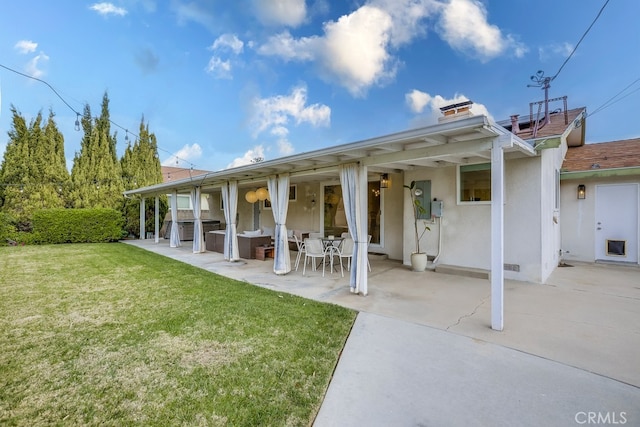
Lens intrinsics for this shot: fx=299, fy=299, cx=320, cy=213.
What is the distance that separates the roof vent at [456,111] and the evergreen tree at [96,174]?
15.5 m

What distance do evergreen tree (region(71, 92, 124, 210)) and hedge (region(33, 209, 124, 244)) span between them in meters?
1.62

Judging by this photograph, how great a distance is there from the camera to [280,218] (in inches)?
281

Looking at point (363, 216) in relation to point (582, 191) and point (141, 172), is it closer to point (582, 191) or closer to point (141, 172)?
point (582, 191)

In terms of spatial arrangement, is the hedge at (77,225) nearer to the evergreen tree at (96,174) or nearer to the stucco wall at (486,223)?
the evergreen tree at (96,174)

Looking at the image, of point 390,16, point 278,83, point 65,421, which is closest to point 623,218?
point 390,16

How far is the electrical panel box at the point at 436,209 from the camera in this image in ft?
22.4

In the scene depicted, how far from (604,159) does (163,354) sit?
10.9 metres

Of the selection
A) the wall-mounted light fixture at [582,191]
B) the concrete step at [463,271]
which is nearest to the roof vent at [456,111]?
the concrete step at [463,271]

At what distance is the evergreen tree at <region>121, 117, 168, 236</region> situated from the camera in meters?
15.5

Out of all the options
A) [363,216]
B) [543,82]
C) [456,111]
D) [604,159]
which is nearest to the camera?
[363,216]

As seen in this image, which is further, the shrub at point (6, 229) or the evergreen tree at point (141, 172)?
the evergreen tree at point (141, 172)

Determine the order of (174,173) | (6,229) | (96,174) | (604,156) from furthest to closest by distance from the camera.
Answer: (174,173), (96,174), (6,229), (604,156)

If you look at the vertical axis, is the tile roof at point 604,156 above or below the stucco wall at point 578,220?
above

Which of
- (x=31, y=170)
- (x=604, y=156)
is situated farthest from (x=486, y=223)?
(x=31, y=170)
